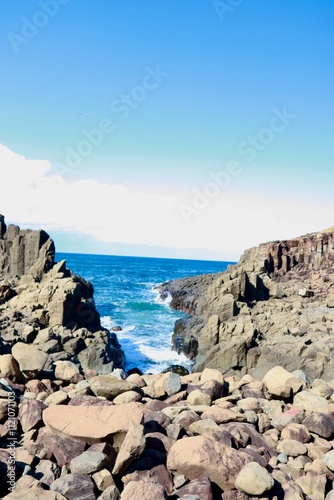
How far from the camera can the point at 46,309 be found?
2245cm

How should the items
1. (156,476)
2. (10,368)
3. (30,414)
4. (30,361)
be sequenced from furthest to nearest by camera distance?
(30,361)
(10,368)
(30,414)
(156,476)

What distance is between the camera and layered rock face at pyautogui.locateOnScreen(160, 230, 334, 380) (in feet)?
63.3

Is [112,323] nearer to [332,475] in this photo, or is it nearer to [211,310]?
[211,310]

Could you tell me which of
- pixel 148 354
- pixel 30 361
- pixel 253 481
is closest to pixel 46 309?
pixel 148 354

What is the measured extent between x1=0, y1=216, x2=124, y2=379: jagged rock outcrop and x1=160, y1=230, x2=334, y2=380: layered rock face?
6.16 m

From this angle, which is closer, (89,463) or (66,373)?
(89,463)

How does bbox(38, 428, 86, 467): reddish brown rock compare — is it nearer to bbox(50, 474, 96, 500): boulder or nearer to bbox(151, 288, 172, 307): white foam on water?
bbox(50, 474, 96, 500): boulder

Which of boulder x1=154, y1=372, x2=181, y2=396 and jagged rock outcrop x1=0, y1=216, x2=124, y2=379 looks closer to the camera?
boulder x1=154, y1=372, x2=181, y2=396

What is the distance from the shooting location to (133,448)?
15.5 feet

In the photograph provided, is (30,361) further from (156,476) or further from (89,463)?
(156,476)

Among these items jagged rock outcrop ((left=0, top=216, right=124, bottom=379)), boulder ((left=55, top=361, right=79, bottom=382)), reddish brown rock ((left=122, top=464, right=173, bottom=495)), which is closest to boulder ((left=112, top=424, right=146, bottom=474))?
reddish brown rock ((left=122, top=464, right=173, bottom=495))

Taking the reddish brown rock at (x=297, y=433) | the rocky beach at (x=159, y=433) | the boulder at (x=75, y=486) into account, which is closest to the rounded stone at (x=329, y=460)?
the rocky beach at (x=159, y=433)

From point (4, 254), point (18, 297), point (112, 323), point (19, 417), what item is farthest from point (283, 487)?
point (112, 323)

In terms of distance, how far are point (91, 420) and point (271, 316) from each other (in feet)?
73.8
